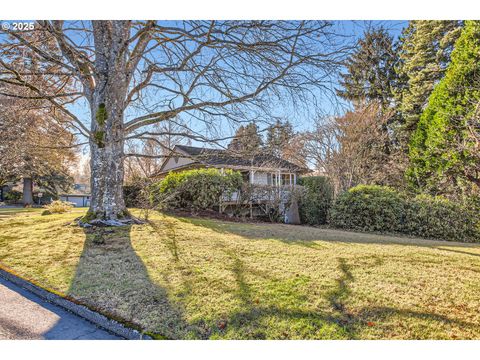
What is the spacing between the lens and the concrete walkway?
1.87 meters

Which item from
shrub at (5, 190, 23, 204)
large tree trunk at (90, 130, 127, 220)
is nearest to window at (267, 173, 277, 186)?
large tree trunk at (90, 130, 127, 220)

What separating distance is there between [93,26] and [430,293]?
5509 mm

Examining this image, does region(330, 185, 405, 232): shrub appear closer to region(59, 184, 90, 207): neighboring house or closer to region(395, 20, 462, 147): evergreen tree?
region(395, 20, 462, 147): evergreen tree

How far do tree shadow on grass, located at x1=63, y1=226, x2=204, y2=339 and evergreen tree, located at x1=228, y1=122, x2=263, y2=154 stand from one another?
2560mm

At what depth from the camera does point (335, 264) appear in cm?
322

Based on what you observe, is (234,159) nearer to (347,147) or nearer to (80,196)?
(347,147)

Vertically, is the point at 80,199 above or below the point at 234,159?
below

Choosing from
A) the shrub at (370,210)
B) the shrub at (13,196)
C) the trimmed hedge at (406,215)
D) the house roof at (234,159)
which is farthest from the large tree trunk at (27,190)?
the trimmed hedge at (406,215)

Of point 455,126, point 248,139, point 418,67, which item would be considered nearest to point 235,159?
point 248,139

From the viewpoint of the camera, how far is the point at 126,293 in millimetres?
2385

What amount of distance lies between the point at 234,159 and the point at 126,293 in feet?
22.0

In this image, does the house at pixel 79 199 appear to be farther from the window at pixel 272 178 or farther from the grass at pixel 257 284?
the grass at pixel 257 284
